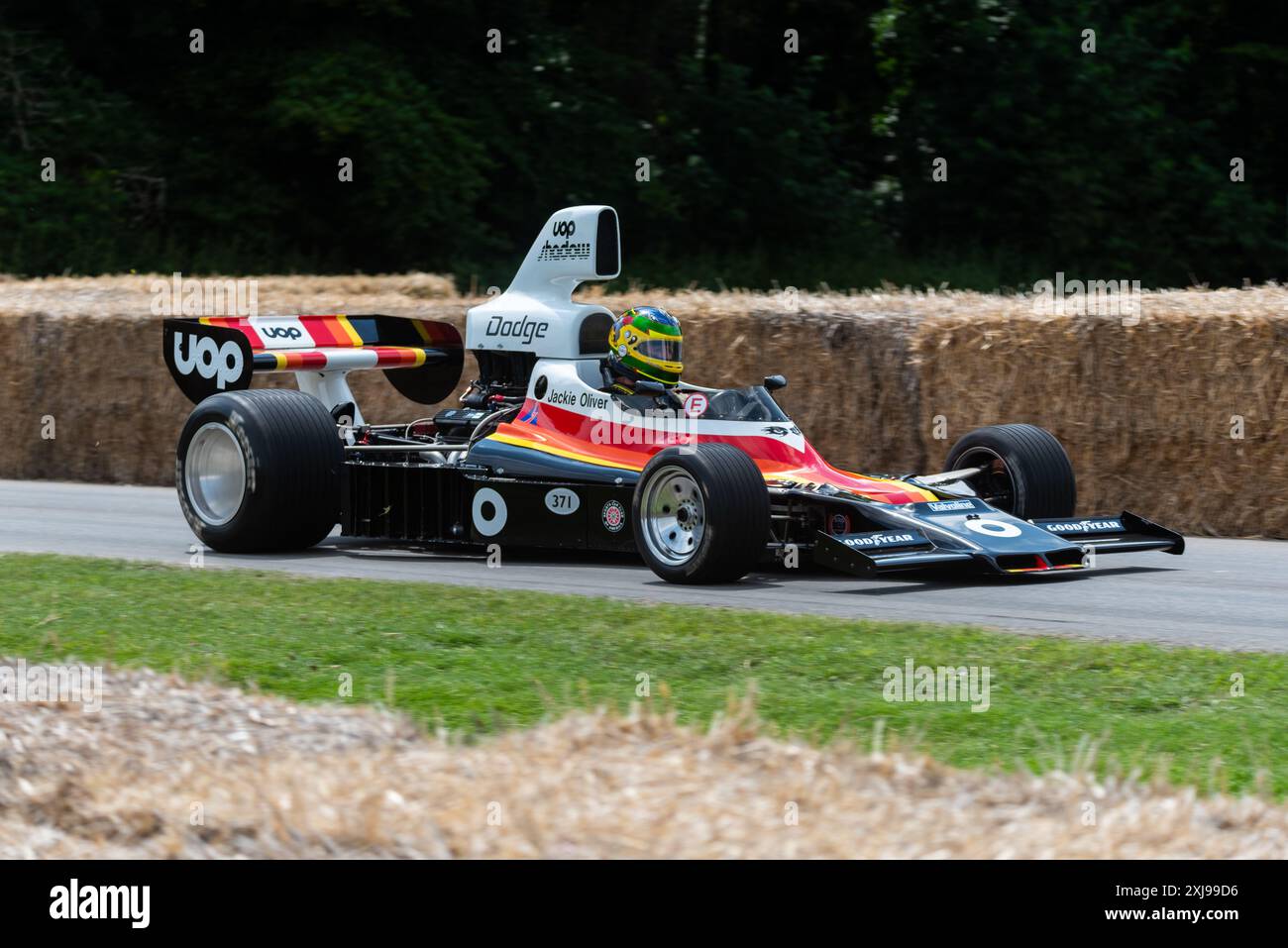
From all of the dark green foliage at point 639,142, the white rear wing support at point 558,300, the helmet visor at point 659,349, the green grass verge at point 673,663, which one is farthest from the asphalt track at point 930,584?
the dark green foliage at point 639,142

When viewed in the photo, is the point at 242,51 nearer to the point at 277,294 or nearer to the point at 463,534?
the point at 277,294

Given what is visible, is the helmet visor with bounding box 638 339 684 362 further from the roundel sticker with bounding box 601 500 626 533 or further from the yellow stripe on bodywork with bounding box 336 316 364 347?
the yellow stripe on bodywork with bounding box 336 316 364 347

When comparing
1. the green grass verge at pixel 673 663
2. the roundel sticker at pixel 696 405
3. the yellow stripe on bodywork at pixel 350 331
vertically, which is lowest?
the green grass verge at pixel 673 663

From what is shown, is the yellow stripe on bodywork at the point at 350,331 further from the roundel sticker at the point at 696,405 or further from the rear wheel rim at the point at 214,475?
the roundel sticker at the point at 696,405

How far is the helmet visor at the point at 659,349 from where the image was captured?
11016 mm

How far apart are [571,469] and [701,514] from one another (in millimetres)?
1436

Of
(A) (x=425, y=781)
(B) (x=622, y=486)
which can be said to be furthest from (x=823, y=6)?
(A) (x=425, y=781)

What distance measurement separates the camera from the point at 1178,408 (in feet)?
41.6

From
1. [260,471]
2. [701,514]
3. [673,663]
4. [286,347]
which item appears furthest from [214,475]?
[673,663]

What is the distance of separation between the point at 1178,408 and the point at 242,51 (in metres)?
19.3

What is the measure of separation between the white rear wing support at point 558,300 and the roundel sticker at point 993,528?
296cm

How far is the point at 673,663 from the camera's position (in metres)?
7.34

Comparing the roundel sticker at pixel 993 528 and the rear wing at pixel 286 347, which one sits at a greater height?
the rear wing at pixel 286 347

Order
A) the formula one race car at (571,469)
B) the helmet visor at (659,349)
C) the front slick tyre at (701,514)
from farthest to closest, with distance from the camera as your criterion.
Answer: the helmet visor at (659,349) < the formula one race car at (571,469) < the front slick tyre at (701,514)
